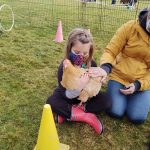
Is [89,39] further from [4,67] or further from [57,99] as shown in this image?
[4,67]

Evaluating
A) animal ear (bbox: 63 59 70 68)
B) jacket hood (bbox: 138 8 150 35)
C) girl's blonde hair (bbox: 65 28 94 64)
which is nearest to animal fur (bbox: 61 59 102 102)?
animal ear (bbox: 63 59 70 68)

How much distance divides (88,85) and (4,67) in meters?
1.73

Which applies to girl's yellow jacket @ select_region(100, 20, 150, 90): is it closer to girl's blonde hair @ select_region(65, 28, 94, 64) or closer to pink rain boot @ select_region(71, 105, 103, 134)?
girl's blonde hair @ select_region(65, 28, 94, 64)

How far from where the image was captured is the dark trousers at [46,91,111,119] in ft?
9.73

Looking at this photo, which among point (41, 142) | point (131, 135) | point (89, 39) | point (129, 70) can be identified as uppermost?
point (89, 39)

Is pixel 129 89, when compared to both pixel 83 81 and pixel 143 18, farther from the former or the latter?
pixel 143 18

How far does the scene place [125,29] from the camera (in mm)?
3250

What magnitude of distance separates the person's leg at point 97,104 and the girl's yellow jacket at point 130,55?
364mm

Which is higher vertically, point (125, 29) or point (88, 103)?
point (125, 29)

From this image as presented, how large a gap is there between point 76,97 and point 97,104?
0.83 ft

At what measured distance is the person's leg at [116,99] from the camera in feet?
10.6

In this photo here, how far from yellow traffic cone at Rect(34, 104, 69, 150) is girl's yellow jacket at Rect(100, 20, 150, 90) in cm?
102

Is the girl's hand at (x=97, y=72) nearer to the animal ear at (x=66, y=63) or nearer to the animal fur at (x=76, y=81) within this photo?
the animal fur at (x=76, y=81)

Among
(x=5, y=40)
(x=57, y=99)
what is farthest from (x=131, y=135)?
(x=5, y=40)
